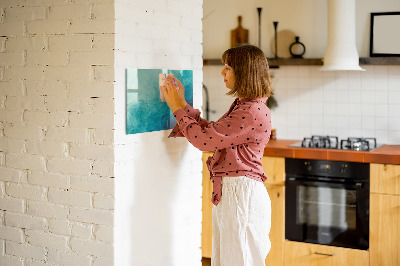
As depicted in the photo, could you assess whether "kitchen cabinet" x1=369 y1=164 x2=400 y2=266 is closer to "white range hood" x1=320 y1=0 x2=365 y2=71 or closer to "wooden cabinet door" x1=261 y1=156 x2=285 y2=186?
"wooden cabinet door" x1=261 y1=156 x2=285 y2=186

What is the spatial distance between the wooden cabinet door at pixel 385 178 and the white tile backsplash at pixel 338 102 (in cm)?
69

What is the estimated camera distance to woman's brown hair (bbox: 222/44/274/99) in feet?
8.79

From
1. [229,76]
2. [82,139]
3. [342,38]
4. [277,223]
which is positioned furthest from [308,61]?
[82,139]

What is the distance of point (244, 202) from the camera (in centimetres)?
272

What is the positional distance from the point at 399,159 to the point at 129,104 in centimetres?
207

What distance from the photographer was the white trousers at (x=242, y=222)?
2.72 metres

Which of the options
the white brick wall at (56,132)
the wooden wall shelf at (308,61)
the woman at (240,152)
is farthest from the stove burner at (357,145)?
the white brick wall at (56,132)

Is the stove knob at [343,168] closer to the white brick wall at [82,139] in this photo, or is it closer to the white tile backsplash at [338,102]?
the white tile backsplash at [338,102]

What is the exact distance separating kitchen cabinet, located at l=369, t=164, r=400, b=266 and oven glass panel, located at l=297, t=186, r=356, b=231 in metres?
0.16

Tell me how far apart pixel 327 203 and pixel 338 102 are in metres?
0.94

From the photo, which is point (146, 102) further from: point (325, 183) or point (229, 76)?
point (325, 183)

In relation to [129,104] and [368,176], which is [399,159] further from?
[129,104]

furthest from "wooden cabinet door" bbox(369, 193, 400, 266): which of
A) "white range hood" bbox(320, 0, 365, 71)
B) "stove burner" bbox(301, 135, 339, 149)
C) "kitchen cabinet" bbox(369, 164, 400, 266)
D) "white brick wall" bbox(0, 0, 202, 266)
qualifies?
"white brick wall" bbox(0, 0, 202, 266)

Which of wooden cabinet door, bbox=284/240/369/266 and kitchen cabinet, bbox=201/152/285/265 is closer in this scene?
wooden cabinet door, bbox=284/240/369/266
